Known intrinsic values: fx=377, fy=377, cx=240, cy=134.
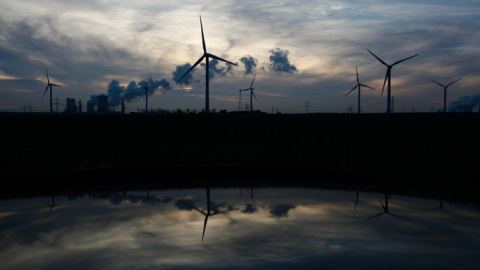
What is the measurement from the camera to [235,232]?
7.02 m

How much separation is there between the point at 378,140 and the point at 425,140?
454 cm

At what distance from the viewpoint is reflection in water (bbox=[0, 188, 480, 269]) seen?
561 centimetres

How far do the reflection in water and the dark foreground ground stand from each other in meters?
2.08

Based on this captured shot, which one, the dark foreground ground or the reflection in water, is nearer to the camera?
the reflection in water

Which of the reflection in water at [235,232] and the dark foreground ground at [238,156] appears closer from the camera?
the reflection in water at [235,232]

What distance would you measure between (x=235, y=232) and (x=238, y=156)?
61.1 ft

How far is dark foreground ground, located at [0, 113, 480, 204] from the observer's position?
12.4m

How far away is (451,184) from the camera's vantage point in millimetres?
16016

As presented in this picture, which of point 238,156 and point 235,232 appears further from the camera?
point 238,156

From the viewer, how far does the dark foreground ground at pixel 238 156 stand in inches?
487

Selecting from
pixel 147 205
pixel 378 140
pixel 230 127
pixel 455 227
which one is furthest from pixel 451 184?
pixel 230 127

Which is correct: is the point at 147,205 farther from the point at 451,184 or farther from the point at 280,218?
the point at 451,184

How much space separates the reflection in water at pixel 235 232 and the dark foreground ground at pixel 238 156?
2.08 metres

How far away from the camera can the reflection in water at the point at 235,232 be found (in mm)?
5609
